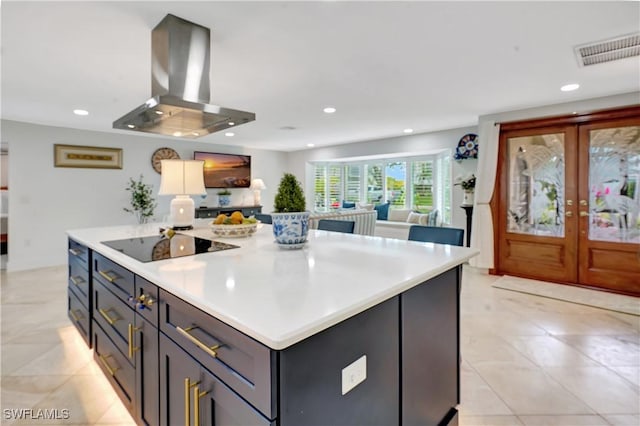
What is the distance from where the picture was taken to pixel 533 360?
228 cm

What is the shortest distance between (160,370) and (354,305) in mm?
858

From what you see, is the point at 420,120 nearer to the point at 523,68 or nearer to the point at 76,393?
the point at 523,68

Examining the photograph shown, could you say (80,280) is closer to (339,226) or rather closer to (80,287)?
(80,287)

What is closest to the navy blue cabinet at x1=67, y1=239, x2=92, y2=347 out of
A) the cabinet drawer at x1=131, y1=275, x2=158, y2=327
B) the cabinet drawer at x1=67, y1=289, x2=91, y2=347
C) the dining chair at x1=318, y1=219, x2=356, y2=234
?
the cabinet drawer at x1=67, y1=289, x2=91, y2=347

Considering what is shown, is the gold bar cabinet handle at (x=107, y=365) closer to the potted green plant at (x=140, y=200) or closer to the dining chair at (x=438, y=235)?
the dining chair at (x=438, y=235)

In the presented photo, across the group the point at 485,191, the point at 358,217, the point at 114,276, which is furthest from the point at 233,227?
the point at 485,191

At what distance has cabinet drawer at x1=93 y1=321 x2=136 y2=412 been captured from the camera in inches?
60.7

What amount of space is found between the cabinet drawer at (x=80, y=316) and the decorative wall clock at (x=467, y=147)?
17.2 feet

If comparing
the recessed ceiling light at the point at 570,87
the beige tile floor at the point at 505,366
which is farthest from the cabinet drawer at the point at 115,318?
the recessed ceiling light at the point at 570,87

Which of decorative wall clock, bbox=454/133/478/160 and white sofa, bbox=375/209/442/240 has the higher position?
decorative wall clock, bbox=454/133/478/160

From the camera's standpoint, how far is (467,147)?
5.20 m

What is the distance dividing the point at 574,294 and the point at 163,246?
4263mm

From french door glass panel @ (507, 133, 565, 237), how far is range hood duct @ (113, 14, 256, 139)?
12.7 feet

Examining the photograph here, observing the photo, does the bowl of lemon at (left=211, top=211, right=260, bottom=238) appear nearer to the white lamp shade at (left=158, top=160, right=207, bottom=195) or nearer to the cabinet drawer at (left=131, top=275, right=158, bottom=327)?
the white lamp shade at (left=158, top=160, right=207, bottom=195)
